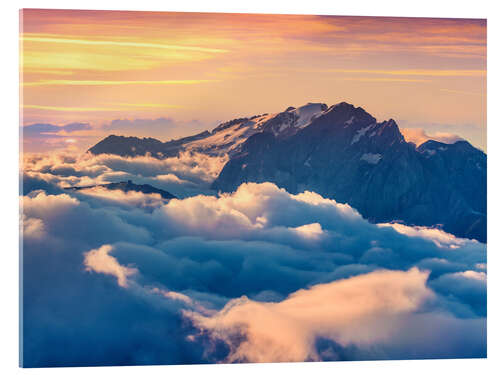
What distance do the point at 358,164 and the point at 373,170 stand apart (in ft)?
0.56

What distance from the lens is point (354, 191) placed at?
6.62 metres

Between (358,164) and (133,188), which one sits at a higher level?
(358,164)

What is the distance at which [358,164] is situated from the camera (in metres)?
6.68

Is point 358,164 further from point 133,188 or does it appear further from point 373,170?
point 133,188

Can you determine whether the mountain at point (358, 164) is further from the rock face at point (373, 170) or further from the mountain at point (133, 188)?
the mountain at point (133, 188)

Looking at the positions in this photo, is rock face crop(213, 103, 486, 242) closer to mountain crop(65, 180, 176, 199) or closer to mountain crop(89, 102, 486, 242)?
mountain crop(89, 102, 486, 242)

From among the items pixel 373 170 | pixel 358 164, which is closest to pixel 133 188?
pixel 358 164

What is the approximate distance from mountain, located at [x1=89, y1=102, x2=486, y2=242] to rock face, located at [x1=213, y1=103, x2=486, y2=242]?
10 millimetres

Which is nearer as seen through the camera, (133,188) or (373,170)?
(133,188)

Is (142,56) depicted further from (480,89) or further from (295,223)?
(480,89)

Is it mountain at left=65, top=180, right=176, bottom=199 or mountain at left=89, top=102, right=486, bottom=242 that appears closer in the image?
mountain at left=65, top=180, right=176, bottom=199

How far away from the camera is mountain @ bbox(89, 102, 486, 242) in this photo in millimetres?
6543

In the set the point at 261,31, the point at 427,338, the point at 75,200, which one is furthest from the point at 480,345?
the point at 75,200

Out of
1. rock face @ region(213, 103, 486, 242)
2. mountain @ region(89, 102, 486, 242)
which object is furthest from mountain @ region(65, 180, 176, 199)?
rock face @ region(213, 103, 486, 242)
